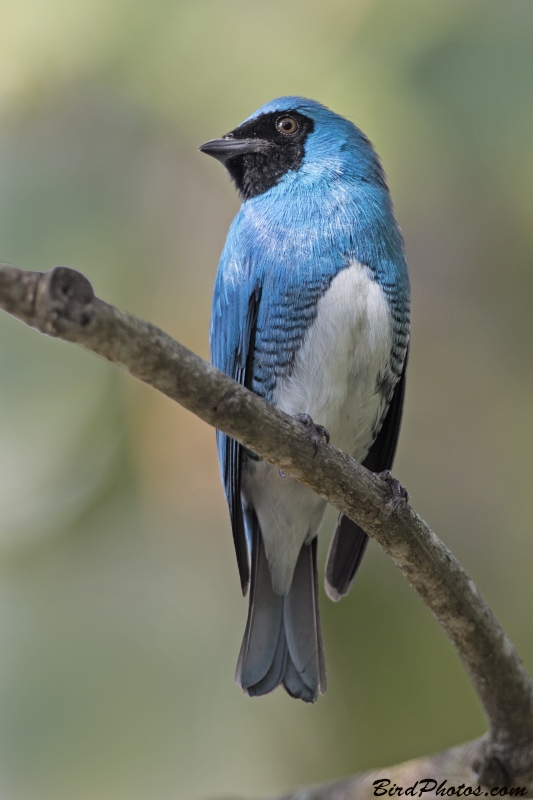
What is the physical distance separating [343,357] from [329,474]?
794 mm

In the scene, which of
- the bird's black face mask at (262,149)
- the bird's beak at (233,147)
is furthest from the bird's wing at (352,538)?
the bird's beak at (233,147)

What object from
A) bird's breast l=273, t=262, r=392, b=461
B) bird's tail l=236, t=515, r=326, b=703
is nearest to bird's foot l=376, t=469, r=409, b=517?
bird's breast l=273, t=262, r=392, b=461

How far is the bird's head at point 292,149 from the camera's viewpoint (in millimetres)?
3297

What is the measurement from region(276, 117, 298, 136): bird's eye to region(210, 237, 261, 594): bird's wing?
55 centimetres

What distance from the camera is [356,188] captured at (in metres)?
3.19

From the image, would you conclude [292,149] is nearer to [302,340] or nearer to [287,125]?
[287,125]

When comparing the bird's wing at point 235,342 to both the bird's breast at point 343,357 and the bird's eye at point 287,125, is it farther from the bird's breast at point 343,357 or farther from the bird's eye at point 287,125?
the bird's eye at point 287,125

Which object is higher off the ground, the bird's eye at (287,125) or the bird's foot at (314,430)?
the bird's eye at (287,125)

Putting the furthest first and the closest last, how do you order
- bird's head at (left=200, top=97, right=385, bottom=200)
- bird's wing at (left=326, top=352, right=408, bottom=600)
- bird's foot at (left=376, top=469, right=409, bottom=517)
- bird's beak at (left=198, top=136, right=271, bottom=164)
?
bird's beak at (left=198, top=136, right=271, bottom=164) < bird's head at (left=200, top=97, right=385, bottom=200) < bird's wing at (left=326, top=352, right=408, bottom=600) < bird's foot at (left=376, top=469, right=409, bottom=517)

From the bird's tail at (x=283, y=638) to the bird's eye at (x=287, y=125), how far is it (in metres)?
1.64

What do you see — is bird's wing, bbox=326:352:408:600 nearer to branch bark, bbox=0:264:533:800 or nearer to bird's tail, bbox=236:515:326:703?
bird's tail, bbox=236:515:326:703

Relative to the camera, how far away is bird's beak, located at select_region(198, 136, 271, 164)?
3.42 metres

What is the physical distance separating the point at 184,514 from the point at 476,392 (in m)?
1.44

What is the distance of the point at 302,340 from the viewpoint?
2938mm
